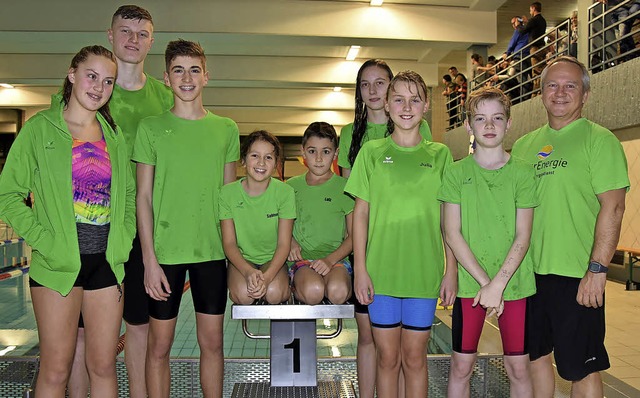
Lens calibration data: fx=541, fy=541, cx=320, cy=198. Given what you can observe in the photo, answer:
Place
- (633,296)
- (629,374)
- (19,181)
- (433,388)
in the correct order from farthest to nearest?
(633,296)
(629,374)
(433,388)
(19,181)

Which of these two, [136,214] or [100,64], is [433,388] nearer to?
[136,214]

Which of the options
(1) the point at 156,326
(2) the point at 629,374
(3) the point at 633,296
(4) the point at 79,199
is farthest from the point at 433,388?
(3) the point at 633,296

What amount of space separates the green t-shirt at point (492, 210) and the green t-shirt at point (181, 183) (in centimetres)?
102

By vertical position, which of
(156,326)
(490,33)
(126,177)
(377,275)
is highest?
(490,33)

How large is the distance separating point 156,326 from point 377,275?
1.00m

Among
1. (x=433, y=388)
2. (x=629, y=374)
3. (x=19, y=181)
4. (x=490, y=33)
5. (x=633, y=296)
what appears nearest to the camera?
(x=19, y=181)

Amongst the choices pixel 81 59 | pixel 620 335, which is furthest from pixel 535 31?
pixel 81 59

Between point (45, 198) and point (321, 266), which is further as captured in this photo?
point (321, 266)

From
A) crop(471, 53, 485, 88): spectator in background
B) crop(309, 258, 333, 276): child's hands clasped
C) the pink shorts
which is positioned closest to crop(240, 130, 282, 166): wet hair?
crop(309, 258, 333, 276): child's hands clasped

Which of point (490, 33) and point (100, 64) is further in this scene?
point (490, 33)

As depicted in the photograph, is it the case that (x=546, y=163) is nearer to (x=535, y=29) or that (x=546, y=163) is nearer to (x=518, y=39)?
(x=535, y=29)

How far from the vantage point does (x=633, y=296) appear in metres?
7.38

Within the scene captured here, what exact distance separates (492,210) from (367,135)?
801 mm

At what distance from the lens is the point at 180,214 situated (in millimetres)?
2369
